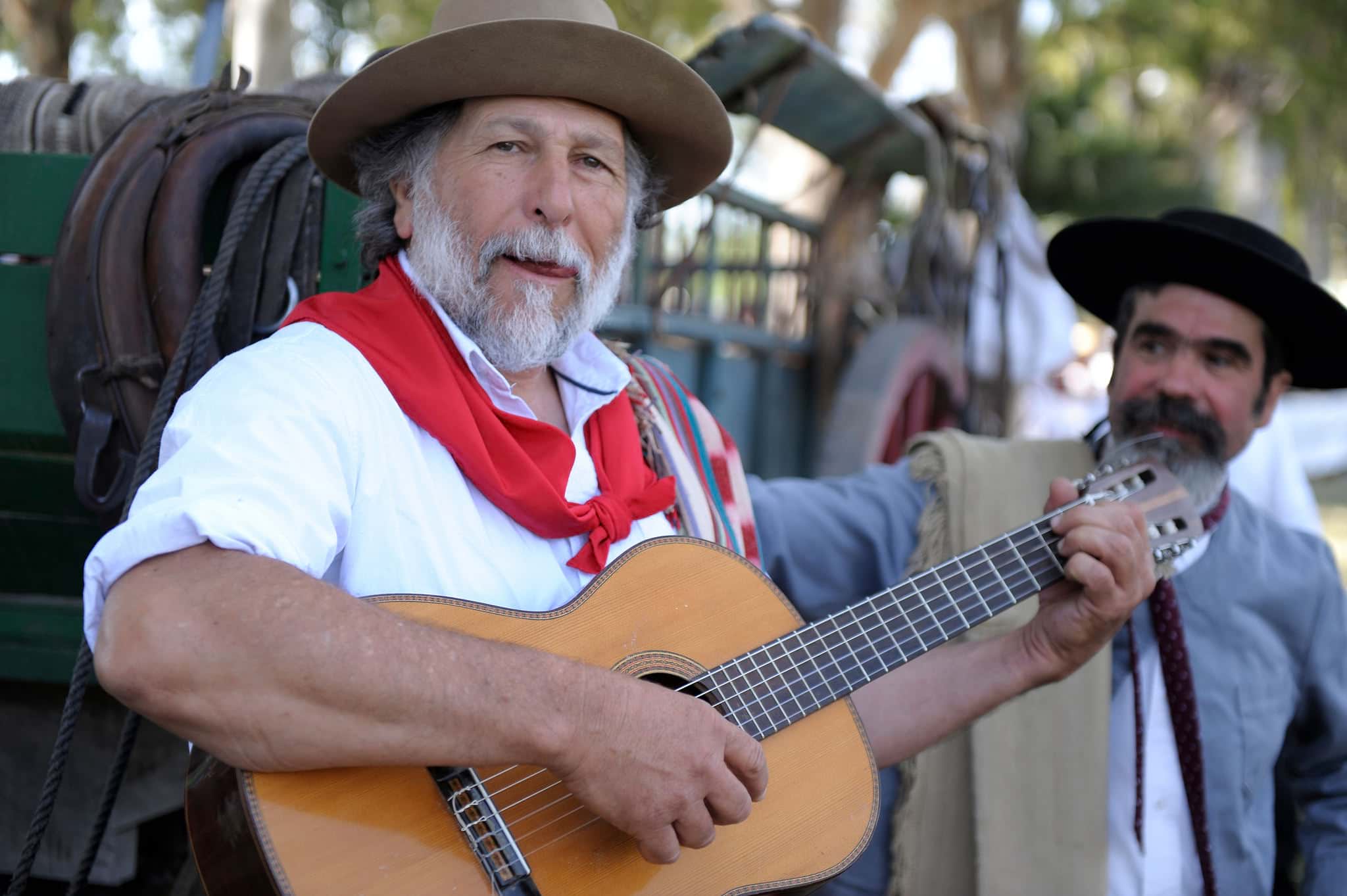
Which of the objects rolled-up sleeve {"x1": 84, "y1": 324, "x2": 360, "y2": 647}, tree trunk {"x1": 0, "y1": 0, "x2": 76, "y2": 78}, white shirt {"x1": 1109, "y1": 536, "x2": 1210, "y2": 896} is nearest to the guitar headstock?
white shirt {"x1": 1109, "y1": 536, "x2": 1210, "y2": 896}

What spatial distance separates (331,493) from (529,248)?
556mm

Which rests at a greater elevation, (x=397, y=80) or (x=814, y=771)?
(x=397, y=80)

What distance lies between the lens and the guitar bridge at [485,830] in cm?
144

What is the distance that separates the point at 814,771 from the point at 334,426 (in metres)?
0.90

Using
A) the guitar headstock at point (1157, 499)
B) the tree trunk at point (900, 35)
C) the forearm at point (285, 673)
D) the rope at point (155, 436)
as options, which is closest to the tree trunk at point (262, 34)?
the tree trunk at point (900, 35)

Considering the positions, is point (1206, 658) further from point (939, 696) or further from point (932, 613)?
point (932, 613)

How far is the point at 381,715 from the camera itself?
4.32 ft

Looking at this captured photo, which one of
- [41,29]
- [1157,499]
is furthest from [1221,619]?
[41,29]

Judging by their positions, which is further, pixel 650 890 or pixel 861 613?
pixel 861 613

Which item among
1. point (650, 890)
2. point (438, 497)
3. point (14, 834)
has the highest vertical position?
point (438, 497)

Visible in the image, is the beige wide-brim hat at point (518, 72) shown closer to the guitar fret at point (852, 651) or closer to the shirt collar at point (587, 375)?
the shirt collar at point (587, 375)

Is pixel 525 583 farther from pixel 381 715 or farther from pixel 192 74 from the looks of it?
pixel 192 74

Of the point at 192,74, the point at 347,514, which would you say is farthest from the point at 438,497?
the point at 192,74

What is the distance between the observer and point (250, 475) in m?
1.35
